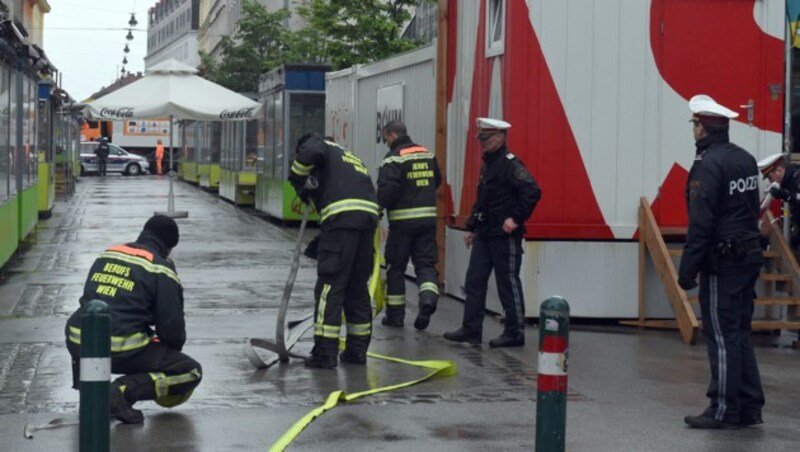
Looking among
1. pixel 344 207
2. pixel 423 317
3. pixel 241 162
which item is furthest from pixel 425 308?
pixel 241 162

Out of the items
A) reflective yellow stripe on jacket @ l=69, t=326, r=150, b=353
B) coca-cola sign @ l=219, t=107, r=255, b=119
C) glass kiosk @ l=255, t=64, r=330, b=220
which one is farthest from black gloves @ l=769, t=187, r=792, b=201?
coca-cola sign @ l=219, t=107, r=255, b=119

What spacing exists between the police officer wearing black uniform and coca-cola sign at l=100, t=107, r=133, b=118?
3738 cm

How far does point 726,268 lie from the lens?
27.5 feet

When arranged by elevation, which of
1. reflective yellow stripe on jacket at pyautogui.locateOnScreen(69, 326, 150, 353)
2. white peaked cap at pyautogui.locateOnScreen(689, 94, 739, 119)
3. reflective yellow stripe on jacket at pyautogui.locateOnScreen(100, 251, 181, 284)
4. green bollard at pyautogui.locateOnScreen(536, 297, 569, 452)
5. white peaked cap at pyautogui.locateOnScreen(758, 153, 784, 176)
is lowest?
reflective yellow stripe on jacket at pyautogui.locateOnScreen(69, 326, 150, 353)

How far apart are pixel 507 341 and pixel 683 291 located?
72.7 inches

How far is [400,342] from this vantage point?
11.8 meters

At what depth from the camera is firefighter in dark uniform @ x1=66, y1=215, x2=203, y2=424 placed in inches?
318

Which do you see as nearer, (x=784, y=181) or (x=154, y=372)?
(x=154, y=372)

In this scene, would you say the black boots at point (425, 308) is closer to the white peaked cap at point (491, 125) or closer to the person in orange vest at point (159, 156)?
the white peaked cap at point (491, 125)

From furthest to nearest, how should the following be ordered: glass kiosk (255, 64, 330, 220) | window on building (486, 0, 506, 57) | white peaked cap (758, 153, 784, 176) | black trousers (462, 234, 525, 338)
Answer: glass kiosk (255, 64, 330, 220)
window on building (486, 0, 506, 57)
white peaked cap (758, 153, 784, 176)
black trousers (462, 234, 525, 338)

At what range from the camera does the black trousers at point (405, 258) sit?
12.6m

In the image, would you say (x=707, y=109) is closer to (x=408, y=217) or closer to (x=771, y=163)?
(x=771, y=163)

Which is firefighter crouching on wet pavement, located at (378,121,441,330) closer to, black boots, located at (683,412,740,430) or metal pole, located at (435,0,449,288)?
metal pole, located at (435,0,449,288)

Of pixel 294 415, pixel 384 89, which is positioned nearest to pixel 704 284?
pixel 294 415
